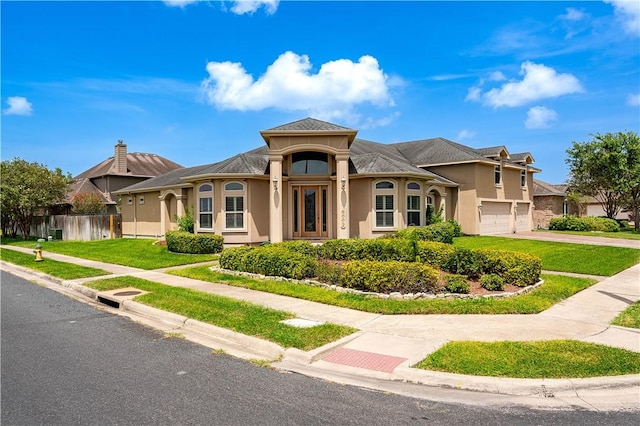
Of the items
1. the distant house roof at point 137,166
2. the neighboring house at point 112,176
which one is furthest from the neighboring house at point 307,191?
the distant house roof at point 137,166

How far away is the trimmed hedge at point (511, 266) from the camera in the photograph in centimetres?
1027

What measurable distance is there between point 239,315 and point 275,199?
1115cm

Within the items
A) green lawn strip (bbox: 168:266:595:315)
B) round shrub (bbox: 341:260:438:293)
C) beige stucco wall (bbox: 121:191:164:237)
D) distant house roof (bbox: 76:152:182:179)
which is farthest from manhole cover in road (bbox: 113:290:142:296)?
distant house roof (bbox: 76:152:182:179)

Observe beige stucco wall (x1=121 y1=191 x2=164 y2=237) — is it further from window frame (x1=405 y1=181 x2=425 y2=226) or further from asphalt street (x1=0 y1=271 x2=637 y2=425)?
Answer: asphalt street (x1=0 y1=271 x2=637 y2=425)

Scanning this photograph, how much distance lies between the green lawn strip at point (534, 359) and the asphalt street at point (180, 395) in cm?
77

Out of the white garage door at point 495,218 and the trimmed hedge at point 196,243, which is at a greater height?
the white garage door at point 495,218

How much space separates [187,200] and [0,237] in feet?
67.9

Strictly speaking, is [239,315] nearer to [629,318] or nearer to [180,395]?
[180,395]

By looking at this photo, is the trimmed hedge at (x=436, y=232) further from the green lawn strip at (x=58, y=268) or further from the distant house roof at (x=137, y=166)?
the distant house roof at (x=137, y=166)

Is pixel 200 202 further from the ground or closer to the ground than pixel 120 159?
closer to the ground

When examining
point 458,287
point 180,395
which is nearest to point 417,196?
point 458,287

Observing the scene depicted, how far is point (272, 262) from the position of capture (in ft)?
39.9

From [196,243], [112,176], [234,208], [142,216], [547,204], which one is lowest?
[196,243]

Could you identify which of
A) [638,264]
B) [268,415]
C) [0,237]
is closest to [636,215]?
[638,264]
